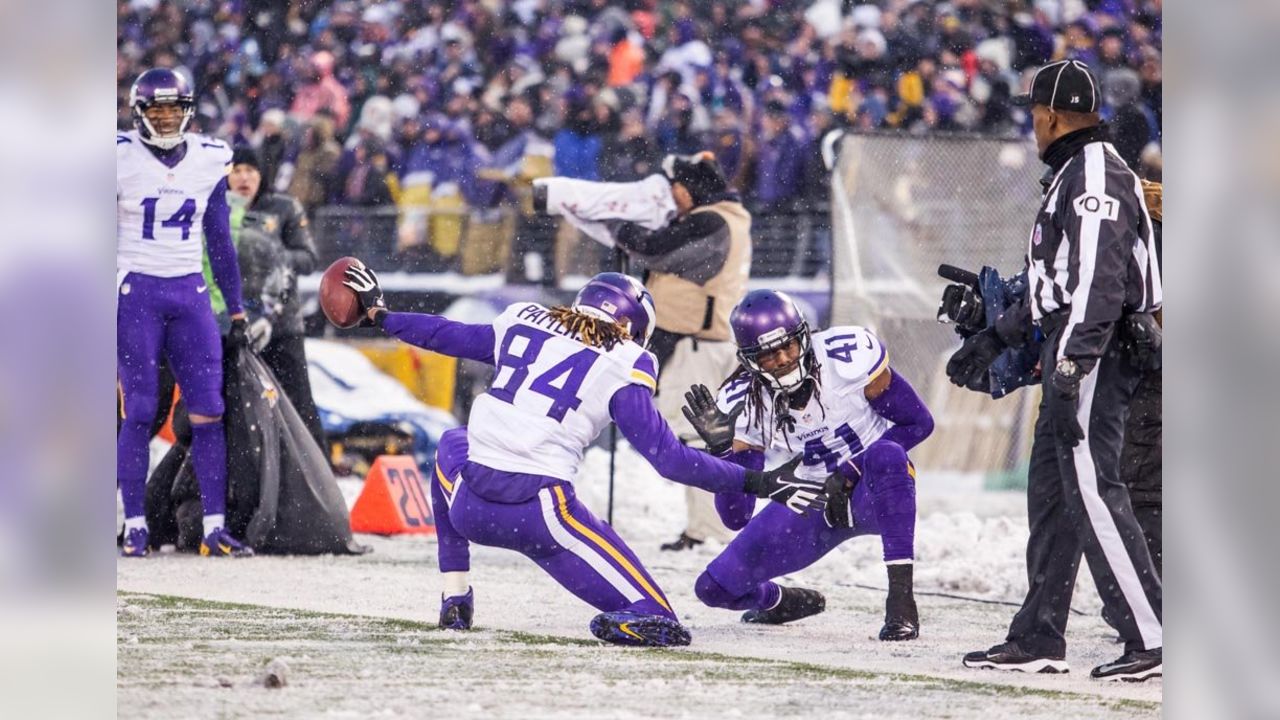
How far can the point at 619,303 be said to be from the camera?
583cm

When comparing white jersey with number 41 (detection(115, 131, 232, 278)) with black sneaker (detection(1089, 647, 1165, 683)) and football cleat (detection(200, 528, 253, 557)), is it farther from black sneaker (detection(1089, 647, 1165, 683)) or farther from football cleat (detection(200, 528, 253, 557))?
black sneaker (detection(1089, 647, 1165, 683))

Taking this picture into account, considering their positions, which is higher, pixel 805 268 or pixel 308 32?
pixel 308 32

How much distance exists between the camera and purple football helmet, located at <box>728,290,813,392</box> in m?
5.84

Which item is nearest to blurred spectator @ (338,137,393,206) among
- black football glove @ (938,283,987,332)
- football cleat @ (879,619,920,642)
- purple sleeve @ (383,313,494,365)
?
purple sleeve @ (383,313,494,365)

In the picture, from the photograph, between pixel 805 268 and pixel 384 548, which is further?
pixel 805 268

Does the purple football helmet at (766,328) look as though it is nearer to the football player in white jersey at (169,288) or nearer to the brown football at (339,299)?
the brown football at (339,299)

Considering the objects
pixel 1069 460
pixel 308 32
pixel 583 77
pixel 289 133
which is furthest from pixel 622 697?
pixel 308 32

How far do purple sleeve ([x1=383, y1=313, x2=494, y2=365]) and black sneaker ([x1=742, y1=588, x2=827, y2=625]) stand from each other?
145 centimetres

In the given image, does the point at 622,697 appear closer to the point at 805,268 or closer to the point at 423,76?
the point at 805,268

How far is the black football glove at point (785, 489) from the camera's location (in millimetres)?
5473

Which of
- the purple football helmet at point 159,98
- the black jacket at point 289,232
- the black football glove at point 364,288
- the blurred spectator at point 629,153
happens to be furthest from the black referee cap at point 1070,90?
the blurred spectator at point 629,153

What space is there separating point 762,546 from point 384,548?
9.77 ft

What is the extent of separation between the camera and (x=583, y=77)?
14.1m
